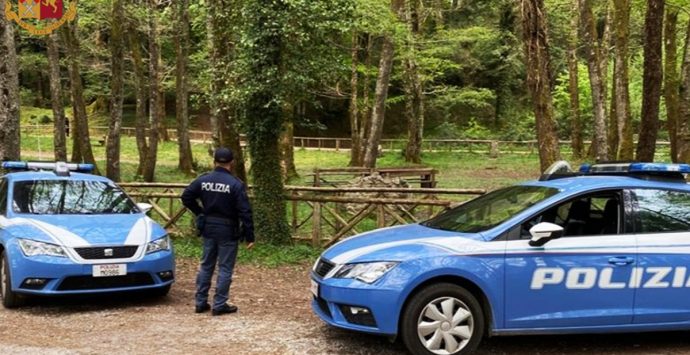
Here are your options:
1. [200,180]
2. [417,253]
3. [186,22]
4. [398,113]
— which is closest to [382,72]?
[186,22]

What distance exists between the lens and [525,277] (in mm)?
5199

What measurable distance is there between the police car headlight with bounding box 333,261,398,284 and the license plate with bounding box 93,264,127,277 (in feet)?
9.03

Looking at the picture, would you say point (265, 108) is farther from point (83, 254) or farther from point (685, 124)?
point (685, 124)

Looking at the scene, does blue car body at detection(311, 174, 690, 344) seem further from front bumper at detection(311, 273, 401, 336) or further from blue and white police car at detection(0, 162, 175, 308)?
blue and white police car at detection(0, 162, 175, 308)

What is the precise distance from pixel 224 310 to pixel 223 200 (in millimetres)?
1245

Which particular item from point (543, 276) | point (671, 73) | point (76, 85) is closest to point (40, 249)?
point (543, 276)

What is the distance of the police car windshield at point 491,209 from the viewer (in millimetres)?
5605

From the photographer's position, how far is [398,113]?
5084 centimetres

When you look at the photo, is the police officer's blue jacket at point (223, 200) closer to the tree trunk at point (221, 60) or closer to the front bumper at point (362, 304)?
the front bumper at point (362, 304)

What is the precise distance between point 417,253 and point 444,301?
1.49 ft

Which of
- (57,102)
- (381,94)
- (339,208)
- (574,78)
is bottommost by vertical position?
(339,208)

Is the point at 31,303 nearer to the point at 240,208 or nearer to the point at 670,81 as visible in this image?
the point at 240,208

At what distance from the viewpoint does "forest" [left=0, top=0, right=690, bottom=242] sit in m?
10.3

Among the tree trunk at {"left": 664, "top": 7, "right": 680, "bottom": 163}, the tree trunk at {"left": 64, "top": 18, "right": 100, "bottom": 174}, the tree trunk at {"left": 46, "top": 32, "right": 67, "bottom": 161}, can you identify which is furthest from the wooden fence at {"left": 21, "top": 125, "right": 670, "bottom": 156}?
the tree trunk at {"left": 664, "top": 7, "right": 680, "bottom": 163}
